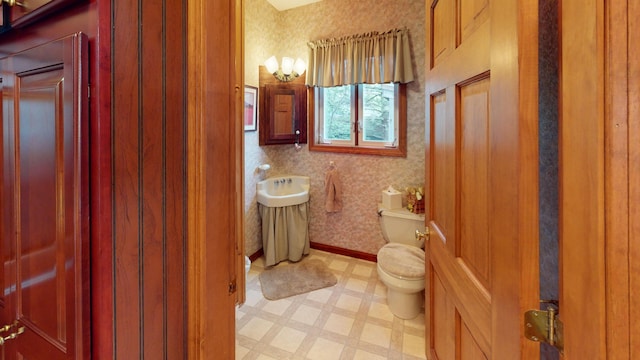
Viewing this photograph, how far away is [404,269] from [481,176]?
4.58 feet

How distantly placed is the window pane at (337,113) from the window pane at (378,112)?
0.19 m

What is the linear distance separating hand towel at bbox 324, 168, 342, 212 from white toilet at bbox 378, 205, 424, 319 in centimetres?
74

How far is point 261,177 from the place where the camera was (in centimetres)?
Result: 316

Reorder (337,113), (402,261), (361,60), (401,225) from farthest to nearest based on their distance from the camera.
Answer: (337,113), (361,60), (401,225), (402,261)

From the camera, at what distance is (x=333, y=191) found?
3.12 m

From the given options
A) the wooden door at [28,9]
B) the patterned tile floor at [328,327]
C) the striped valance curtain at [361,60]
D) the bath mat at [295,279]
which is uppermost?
the striped valance curtain at [361,60]

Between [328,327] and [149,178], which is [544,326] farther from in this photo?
[328,327]

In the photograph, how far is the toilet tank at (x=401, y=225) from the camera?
253 cm

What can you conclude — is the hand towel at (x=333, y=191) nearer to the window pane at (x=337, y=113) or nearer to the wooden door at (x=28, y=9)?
the window pane at (x=337, y=113)

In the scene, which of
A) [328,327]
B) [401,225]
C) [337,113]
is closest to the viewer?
[328,327]

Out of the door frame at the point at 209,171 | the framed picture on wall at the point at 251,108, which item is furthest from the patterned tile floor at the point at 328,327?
the framed picture on wall at the point at 251,108

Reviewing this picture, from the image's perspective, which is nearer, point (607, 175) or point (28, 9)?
point (607, 175)

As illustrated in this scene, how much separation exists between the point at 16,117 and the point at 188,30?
0.56 meters

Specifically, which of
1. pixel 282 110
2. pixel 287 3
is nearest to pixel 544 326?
pixel 282 110
